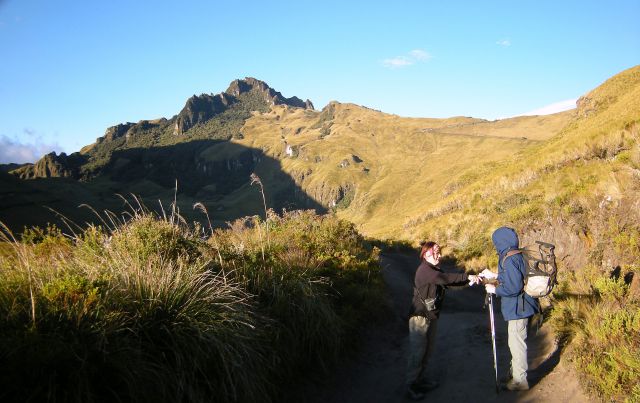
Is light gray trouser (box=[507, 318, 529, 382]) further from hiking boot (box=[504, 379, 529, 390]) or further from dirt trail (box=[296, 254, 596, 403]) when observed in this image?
dirt trail (box=[296, 254, 596, 403])

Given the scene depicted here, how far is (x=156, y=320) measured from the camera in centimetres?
457

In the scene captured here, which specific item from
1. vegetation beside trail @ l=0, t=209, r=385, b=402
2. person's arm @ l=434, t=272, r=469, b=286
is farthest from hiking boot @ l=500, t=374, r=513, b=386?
vegetation beside trail @ l=0, t=209, r=385, b=402

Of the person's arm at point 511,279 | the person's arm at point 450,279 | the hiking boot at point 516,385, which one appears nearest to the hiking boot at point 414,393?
the hiking boot at point 516,385

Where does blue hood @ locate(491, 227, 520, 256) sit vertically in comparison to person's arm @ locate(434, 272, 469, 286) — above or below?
above

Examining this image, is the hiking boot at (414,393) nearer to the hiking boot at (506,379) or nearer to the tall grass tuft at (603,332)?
the hiking boot at (506,379)

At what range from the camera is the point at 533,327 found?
287 inches

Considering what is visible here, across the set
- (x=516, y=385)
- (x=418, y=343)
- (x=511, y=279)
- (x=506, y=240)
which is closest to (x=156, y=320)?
(x=418, y=343)

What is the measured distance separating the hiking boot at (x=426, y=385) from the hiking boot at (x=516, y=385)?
0.95 m

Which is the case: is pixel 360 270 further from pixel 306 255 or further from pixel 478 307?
pixel 478 307

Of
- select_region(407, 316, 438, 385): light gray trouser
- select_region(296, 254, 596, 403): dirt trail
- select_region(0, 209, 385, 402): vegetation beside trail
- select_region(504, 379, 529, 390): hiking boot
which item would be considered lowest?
select_region(296, 254, 596, 403): dirt trail

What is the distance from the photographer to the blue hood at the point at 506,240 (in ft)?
17.6

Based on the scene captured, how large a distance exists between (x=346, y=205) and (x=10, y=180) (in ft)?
387

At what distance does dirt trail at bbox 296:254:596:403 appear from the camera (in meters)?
5.34

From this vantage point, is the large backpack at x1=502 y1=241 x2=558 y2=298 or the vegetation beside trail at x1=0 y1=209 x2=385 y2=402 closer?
the vegetation beside trail at x1=0 y1=209 x2=385 y2=402
